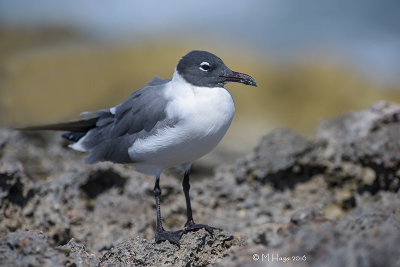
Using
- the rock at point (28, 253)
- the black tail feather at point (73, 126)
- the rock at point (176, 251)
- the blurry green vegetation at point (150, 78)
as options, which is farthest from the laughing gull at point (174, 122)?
the blurry green vegetation at point (150, 78)

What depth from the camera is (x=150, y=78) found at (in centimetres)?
1496

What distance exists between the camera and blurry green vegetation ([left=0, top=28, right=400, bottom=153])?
14.1 m

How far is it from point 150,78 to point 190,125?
1090 centimetres

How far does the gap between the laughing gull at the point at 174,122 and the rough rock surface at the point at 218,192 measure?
1.45 feet

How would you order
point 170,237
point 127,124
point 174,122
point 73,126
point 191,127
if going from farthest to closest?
point 73,126 < point 127,124 < point 174,122 < point 191,127 < point 170,237

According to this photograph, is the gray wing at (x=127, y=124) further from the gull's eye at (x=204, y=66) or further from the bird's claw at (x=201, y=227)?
the bird's claw at (x=201, y=227)

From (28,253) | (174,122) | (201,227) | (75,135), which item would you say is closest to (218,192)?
(201,227)

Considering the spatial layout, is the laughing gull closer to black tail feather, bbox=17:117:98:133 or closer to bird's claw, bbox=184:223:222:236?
bird's claw, bbox=184:223:222:236

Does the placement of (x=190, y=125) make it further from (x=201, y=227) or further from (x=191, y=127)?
(x=201, y=227)

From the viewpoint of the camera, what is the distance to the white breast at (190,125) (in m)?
4.29

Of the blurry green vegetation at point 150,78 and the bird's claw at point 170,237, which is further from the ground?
the blurry green vegetation at point 150,78

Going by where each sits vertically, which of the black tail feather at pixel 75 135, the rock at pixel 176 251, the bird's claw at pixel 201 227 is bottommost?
the rock at pixel 176 251

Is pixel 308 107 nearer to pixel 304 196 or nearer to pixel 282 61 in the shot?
pixel 282 61

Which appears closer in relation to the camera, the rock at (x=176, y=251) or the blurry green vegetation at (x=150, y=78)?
the rock at (x=176, y=251)
